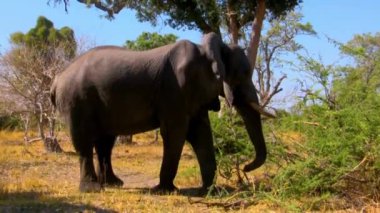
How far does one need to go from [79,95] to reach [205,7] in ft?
32.7

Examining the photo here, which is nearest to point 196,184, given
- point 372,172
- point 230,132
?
point 230,132

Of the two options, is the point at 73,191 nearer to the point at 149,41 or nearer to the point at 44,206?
the point at 44,206

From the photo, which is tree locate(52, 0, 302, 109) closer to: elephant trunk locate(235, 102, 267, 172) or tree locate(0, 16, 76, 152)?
tree locate(0, 16, 76, 152)

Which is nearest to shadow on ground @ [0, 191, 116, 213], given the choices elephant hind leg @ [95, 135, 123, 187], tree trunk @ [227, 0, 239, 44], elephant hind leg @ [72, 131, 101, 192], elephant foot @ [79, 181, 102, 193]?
elephant foot @ [79, 181, 102, 193]

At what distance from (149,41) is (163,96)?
Result: 3214cm

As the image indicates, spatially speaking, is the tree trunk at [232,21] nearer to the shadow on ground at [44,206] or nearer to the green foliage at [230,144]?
the green foliage at [230,144]

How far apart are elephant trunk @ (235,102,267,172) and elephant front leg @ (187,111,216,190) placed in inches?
26.6

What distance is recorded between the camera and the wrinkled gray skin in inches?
371

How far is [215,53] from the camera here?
9.41 m

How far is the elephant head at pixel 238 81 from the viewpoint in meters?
9.31

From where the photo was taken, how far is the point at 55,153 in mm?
20812

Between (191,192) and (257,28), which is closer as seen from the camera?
(191,192)

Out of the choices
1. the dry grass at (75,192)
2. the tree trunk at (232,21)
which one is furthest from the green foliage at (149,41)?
the dry grass at (75,192)

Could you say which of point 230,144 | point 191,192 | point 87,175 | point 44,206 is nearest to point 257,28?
point 230,144
